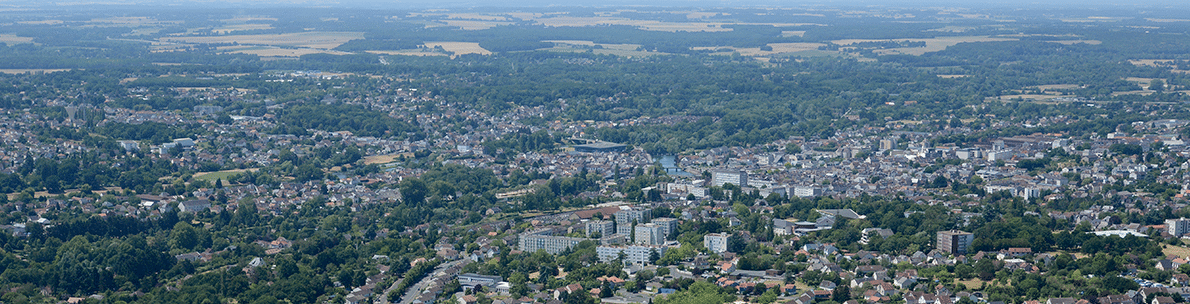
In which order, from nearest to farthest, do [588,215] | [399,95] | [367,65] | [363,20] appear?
[588,215], [399,95], [367,65], [363,20]

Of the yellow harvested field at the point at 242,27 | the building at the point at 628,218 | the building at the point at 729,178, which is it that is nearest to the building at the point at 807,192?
the building at the point at 729,178

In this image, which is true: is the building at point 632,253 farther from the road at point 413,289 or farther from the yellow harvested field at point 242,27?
the yellow harvested field at point 242,27

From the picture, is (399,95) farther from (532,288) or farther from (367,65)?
(532,288)

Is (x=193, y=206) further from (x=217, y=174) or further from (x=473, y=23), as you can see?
(x=473, y=23)

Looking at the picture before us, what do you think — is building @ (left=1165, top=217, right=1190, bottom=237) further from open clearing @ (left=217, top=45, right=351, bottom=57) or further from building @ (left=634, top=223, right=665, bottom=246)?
open clearing @ (left=217, top=45, right=351, bottom=57)

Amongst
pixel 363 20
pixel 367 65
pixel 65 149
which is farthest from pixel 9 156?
pixel 363 20

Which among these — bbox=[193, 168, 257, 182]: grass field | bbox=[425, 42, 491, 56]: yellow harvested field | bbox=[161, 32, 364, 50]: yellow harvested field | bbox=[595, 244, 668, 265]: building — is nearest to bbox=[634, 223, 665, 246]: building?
bbox=[595, 244, 668, 265]: building
